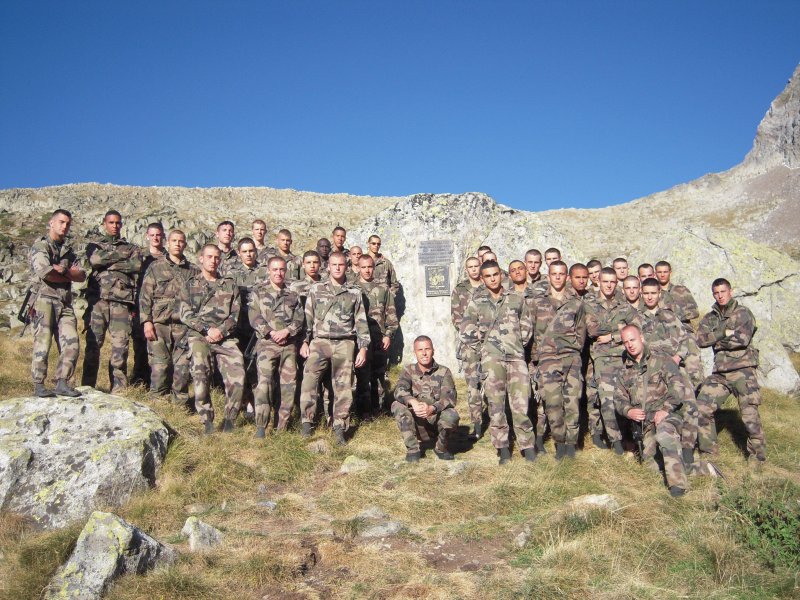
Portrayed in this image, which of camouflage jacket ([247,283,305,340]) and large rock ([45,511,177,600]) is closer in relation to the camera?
large rock ([45,511,177,600])

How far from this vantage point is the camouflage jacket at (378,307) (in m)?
9.54

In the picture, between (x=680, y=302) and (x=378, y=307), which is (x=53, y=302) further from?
(x=680, y=302)

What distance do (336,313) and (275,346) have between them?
96 cm

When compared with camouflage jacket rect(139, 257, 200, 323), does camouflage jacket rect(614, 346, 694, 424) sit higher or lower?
lower

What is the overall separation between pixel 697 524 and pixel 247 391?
5.81 meters

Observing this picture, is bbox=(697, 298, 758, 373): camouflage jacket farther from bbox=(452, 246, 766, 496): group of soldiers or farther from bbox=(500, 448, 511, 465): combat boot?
bbox=(500, 448, 511, 465): combat boot

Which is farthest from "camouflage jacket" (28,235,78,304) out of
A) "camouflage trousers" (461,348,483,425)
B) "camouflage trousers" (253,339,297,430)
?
"camouflage trousers" (461,348,483,425)

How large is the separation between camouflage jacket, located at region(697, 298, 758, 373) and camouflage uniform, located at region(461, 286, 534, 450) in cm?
267

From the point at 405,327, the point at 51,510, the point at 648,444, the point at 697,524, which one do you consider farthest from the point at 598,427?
the point at 51,510

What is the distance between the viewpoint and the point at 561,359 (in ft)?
23.2

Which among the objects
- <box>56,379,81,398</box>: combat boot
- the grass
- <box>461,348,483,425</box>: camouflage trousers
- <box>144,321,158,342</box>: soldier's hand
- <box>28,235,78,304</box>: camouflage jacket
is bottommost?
the grass

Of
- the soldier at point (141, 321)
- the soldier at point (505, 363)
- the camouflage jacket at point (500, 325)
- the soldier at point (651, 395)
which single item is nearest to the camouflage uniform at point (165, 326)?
the soldier at point (141, 321)

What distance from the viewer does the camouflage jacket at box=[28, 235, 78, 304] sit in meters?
6.84

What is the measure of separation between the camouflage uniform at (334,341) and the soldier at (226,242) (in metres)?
2.26
